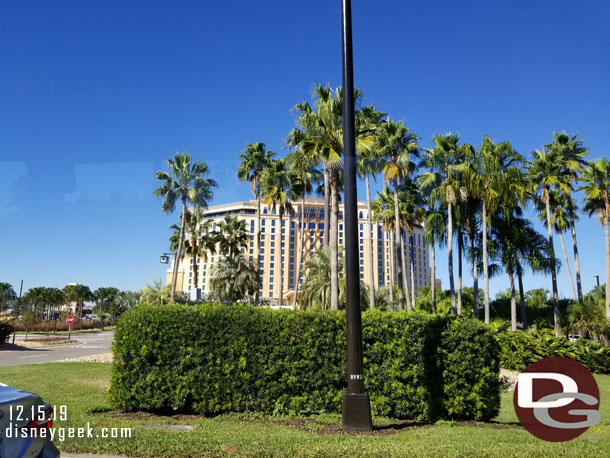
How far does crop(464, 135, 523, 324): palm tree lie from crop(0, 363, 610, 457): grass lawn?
2358 cm

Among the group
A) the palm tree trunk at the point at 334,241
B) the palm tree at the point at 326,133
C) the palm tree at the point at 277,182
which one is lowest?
the palm tree trunk at the point at 334,241

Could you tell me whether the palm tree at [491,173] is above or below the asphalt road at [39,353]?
above

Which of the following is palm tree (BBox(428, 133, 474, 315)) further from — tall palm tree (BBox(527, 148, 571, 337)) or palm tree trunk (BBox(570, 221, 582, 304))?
palm tree trunk (BBox(570, 221, 582, 304))

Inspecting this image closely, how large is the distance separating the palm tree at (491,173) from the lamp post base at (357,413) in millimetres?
26209

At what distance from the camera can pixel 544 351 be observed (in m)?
23.7

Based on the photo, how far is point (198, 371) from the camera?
948 cm

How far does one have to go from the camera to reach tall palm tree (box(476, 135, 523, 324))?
3175 cm

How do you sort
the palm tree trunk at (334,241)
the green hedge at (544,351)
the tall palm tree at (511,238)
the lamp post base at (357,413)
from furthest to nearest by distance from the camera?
the tall palm tree at (511,238), the green hedge at (544,351), the palm tree trunk at (334,241), the lamp post base at (357,413)

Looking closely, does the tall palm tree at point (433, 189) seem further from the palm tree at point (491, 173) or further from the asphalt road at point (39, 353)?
the asphalt road at point (39, 353)

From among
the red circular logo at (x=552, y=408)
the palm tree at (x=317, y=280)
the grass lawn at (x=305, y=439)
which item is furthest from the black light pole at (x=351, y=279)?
the palm tree at (x=317, y=280)

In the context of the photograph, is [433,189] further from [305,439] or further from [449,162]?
[305,439]

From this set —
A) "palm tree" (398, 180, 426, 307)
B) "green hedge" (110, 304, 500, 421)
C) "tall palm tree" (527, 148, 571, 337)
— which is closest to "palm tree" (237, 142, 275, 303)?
"palm tree" (398, 180, 426, 307)

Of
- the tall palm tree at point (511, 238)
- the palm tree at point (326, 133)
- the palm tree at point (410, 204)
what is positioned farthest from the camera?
the palm tree at point (410, 204)

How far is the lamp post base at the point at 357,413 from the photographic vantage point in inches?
303
